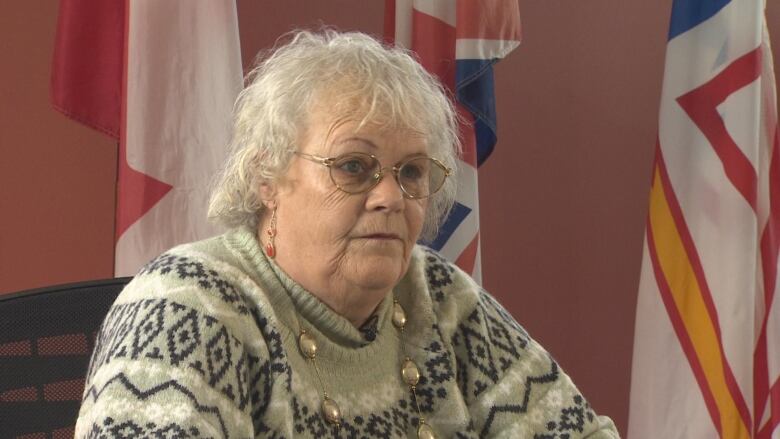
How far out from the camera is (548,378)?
1.85 metres

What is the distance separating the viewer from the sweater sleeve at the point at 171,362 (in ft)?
4.58

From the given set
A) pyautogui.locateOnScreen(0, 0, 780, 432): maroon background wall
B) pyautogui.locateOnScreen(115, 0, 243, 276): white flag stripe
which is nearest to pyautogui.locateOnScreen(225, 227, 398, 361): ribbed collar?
pyautogui.locateOnScreen(115, 0, 243, 276): white flag stripe

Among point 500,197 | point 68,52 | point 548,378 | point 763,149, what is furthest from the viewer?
point 500,197

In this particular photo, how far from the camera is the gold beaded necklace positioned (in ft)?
5.32

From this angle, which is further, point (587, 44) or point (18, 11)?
point (587, 44)

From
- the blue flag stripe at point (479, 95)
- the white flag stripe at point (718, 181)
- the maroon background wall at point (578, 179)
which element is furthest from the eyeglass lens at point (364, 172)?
the maroon background wall at point (578, 179)

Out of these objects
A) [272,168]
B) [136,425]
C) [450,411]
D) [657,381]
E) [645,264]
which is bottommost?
[657,381]

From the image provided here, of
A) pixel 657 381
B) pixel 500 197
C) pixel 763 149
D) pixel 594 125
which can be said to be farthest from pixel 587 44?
pixel 657 381

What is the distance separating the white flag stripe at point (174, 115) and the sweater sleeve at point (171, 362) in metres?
0.82

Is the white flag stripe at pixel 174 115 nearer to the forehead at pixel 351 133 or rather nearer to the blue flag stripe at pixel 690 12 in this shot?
the forehead at pixel 351 133

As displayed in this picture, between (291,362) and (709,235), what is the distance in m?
1.58

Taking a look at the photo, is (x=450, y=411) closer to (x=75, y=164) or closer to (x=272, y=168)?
(x=272, y=168)

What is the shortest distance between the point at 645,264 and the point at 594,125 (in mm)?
694

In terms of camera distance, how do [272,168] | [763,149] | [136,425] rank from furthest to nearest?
1. [763,149]
2. [272,168]
3. [136,425]
